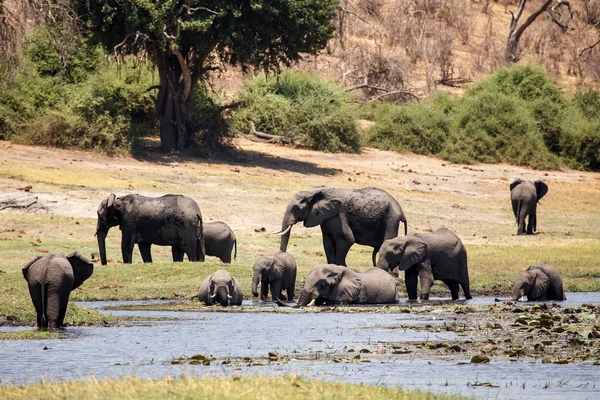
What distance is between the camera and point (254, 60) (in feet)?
136

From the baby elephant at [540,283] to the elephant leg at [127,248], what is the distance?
843cm

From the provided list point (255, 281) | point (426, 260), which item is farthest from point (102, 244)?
point (426, 260)

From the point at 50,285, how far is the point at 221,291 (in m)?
4.60

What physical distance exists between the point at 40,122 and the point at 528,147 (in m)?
22.0

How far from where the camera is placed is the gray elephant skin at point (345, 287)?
19766 mm

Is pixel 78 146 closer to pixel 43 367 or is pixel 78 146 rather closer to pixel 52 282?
pixel 52 282

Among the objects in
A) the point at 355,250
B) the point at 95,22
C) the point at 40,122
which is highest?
the point at 95,22

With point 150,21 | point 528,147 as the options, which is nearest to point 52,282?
point 150,21

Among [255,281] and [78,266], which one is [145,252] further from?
[78,266]

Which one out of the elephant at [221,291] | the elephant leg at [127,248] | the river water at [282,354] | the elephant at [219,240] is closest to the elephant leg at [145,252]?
the elephant leg at [127,248]

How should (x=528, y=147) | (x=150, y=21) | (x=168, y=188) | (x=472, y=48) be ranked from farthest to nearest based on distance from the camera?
(x=472, y=48)
(x=528, y=147)
(x=150, y=21)
(x=168, y=188)

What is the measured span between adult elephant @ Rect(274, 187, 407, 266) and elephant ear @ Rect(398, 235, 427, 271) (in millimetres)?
2674

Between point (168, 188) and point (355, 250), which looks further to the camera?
point (168, 188)

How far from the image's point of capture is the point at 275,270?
67.6ft
